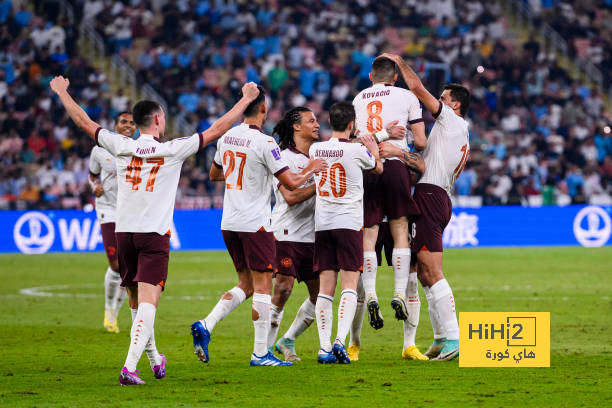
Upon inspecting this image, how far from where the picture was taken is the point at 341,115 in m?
8.93

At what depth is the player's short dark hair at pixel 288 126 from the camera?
A: 9.61m

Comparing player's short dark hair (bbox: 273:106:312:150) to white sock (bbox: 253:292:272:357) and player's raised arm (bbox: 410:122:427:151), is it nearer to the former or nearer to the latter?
player's raised arm (bbox: 410:122:427:151)

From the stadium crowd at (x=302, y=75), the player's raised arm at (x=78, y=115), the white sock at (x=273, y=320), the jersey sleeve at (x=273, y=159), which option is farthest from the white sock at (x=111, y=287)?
the stadium crowd at (x=302, y=75)

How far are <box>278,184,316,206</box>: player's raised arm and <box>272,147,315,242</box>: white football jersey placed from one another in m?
0.22

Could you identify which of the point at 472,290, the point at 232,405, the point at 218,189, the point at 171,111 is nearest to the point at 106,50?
the point at 171,111

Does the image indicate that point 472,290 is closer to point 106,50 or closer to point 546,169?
point 546,169

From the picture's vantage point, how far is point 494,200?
26.7m

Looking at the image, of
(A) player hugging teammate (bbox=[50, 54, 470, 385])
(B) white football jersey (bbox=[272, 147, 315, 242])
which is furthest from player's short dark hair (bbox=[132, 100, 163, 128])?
(B) white football jersey (bbox=[272, 147, 315, 242])

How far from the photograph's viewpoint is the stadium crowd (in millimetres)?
28531

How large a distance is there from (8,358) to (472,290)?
357 inches

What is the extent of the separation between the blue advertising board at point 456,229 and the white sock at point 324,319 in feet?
56.4

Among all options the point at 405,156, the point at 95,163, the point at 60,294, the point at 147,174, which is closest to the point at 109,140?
the point at 147,174

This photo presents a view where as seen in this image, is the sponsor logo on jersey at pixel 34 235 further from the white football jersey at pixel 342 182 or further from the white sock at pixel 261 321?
the white football jersey at pixel 342 182

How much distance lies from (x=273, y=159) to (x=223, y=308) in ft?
4.80
